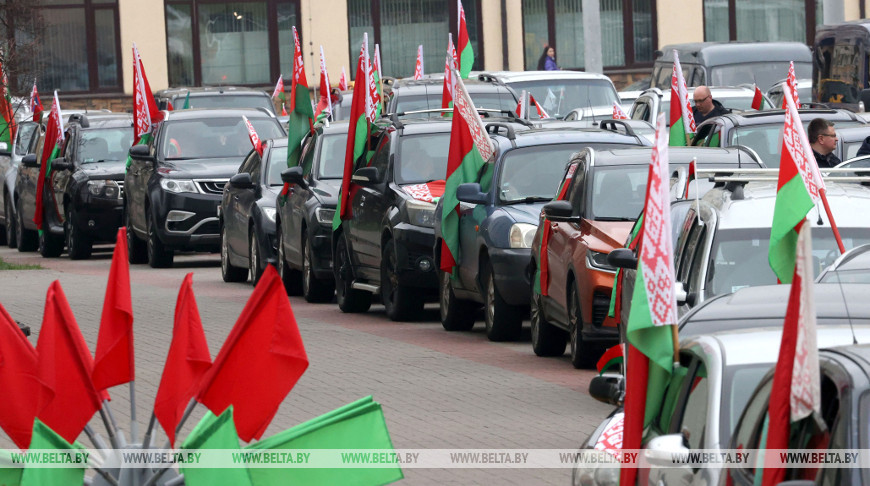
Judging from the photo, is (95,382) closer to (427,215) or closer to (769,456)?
(769,456)

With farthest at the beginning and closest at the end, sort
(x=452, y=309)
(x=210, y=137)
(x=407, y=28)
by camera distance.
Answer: (x=407, y=28) < (x=210, y=137) < (x=452, y=309)

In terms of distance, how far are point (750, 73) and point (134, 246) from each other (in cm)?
918

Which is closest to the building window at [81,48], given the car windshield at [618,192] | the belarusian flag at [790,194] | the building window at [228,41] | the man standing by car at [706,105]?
the building window at [228,41]

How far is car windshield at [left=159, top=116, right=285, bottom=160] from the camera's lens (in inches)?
917

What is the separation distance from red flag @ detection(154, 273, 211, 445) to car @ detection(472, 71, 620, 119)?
62.6 ft

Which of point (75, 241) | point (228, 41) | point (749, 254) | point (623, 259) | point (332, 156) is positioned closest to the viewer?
point (749, 254)

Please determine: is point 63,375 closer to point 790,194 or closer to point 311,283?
point 790,194

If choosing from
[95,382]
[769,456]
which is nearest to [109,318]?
[95,382]

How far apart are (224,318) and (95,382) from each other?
10382mm

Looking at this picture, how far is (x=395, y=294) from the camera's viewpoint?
1612cm

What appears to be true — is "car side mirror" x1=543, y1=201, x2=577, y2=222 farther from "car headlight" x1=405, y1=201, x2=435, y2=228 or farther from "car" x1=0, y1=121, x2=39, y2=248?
"car" x1=0, y1=121, x2=39, y2=248

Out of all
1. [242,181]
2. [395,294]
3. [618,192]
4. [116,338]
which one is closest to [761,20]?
[242,181]

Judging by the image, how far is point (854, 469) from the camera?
4.07 m

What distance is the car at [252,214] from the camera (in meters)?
19.5
